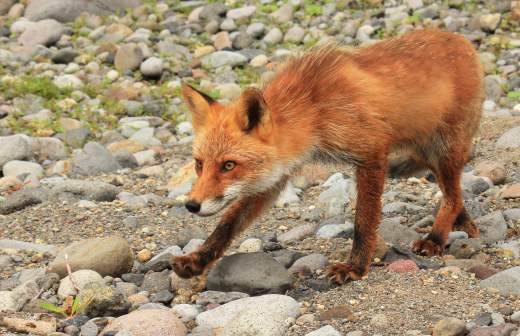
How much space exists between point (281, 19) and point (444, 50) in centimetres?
822

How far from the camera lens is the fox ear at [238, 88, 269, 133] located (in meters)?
5.68

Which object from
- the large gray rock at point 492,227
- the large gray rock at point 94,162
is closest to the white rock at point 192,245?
the large gray rock at point 492,227

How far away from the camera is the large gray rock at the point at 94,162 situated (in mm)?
9633

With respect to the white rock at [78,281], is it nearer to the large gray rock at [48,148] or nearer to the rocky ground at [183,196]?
the rocky ground at [183,196]

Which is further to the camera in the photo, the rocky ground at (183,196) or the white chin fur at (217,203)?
the white chin fur at (217,203)

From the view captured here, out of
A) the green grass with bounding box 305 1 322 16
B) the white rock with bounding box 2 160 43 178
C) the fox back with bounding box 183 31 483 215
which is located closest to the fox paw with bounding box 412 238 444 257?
the fox back with bounding box 183 31 483 215

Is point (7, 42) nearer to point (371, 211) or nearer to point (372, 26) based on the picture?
point (372, 26)

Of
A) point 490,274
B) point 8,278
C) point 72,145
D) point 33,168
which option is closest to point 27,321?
point 8,278

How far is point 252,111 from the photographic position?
5.80 meters

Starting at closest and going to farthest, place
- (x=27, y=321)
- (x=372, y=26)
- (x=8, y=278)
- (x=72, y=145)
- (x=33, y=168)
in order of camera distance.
→ (x=27, y=321) < (x=8, y=278) < (x=33, y=168) < (x=72, y=145) < (x=372, y=26)

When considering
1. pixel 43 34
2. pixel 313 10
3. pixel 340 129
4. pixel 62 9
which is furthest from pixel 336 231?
pixel 62 9

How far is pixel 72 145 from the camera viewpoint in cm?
1066

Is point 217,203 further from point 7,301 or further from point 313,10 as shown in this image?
point 313,10

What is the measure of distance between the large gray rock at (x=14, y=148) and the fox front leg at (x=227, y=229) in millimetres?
4353
